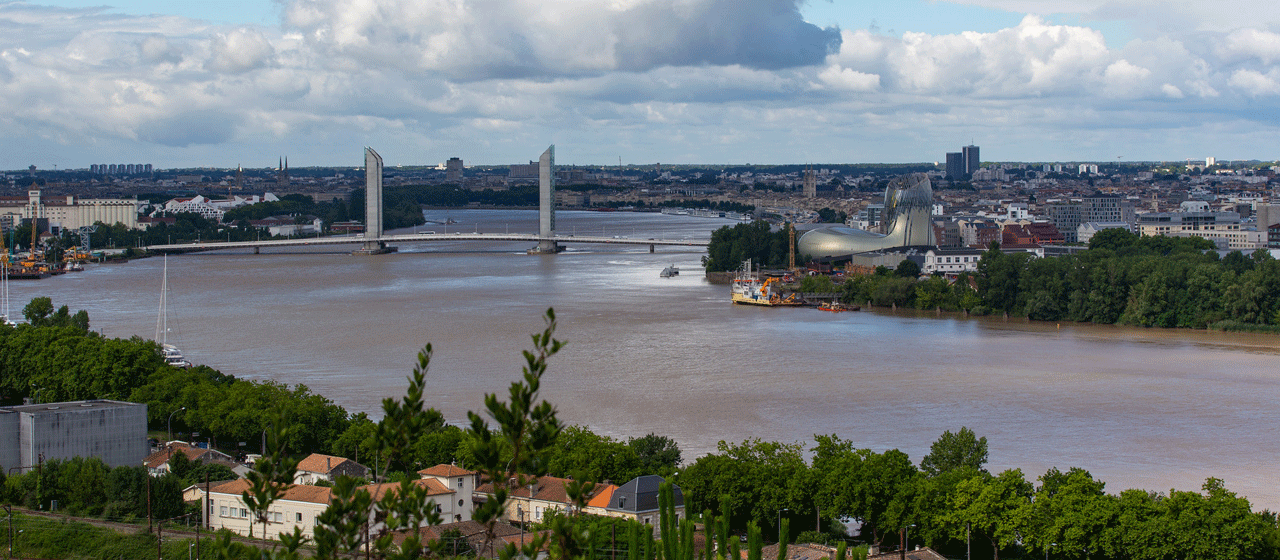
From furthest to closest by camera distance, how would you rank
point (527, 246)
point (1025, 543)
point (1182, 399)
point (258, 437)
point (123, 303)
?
point (527, 246) → point (123, 303) → point (1182, 399) → point (258, 437) → point (1025, 543)

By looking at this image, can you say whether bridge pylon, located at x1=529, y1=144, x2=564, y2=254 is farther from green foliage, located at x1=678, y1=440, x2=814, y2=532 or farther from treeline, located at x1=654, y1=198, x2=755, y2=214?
green foliage, located at x1=678, y1=440, x2=814, y2=532

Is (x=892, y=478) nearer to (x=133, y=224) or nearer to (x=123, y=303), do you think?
(x=123, y=303)

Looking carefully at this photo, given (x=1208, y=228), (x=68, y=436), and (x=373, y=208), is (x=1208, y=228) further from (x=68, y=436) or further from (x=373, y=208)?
(x=68, y=436)

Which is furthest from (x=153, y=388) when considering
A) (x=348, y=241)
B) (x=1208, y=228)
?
(x=1208, y=228)

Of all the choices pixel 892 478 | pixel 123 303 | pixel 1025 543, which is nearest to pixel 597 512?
pixel 892 478

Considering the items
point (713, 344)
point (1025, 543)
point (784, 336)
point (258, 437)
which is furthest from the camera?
point (784, 336)

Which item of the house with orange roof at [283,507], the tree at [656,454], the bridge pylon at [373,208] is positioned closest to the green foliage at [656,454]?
Answer: the tree at [656,454]

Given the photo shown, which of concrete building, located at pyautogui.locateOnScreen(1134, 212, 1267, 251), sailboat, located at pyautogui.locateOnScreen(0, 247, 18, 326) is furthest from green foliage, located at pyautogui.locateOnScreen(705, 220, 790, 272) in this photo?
sailboat, located at pyautogui.locateOnScreen(0, 247, 18, 326)

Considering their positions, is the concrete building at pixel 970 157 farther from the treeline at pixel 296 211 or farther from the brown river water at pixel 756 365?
the brown river water at pixel 756 365
